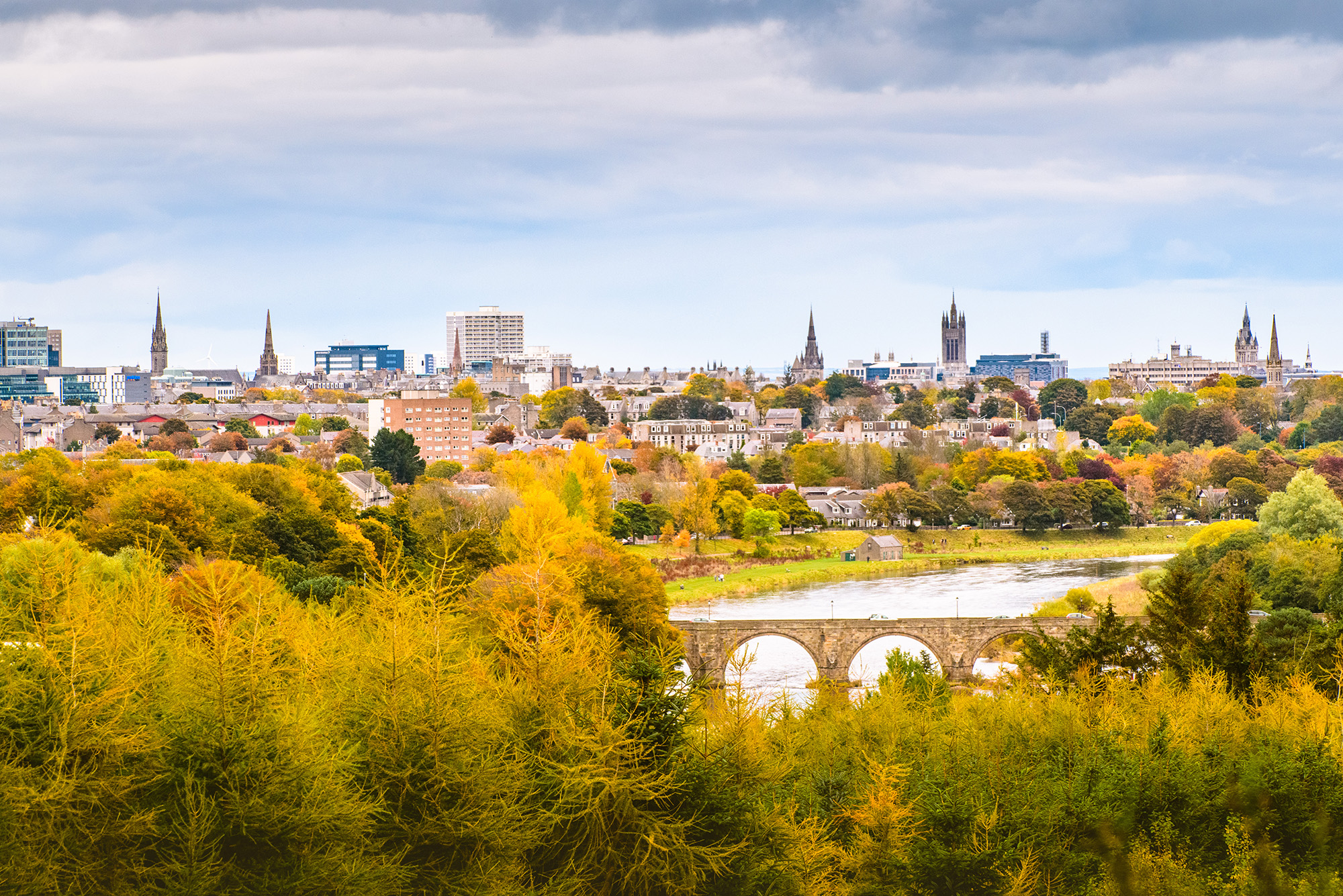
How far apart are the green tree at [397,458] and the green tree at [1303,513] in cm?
3607

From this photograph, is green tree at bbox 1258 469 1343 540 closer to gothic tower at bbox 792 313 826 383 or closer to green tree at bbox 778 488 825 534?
green tree at bbox 778 488 825 534

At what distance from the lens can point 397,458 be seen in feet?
216

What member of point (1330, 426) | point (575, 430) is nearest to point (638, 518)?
point (575, 430)

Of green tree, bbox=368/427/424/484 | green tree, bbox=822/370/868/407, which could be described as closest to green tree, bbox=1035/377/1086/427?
green tree, bbox=822/370/868/407

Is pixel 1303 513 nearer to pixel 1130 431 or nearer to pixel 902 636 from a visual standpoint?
pixel 902 636

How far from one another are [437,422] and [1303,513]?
176 feet

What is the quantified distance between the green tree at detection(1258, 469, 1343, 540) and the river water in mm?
6250

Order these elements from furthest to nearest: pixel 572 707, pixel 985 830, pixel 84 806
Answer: pixel 985 830
pixel 572 707
pixel 84 806

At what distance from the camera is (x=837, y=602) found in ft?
143

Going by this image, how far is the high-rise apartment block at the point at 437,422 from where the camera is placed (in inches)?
3366

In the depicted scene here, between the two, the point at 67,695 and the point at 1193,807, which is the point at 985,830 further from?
the point at 67,695

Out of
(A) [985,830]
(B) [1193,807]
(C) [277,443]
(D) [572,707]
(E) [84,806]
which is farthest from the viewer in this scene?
(C) [277,443]

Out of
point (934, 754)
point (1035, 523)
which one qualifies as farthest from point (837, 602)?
point (934, 754)

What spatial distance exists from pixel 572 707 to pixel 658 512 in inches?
1704
